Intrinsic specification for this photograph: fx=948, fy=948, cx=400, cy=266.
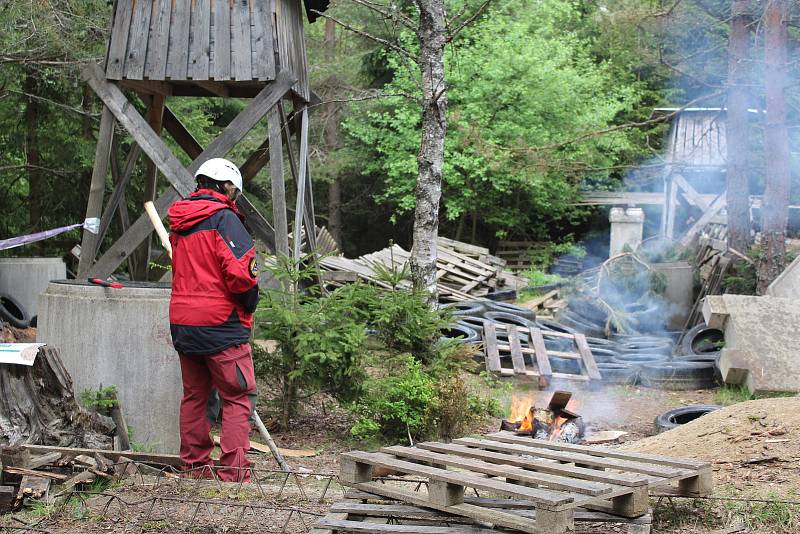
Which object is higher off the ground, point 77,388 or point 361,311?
point 361,311

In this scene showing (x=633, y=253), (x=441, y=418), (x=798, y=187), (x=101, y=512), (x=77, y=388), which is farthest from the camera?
(x=798, y=187)

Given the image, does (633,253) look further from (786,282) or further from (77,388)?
(77,388)

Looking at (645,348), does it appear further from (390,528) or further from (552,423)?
(390,528)

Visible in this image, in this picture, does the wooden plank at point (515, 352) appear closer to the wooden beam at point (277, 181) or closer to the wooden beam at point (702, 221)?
the wooden beam at point (277, 181)

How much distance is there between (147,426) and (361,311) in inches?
90.0

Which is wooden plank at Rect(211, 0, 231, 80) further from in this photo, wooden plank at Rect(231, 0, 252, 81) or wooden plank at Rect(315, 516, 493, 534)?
wooden plank at Rect(315, 516, 493, 534)

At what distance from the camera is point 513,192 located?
3084 centimetres

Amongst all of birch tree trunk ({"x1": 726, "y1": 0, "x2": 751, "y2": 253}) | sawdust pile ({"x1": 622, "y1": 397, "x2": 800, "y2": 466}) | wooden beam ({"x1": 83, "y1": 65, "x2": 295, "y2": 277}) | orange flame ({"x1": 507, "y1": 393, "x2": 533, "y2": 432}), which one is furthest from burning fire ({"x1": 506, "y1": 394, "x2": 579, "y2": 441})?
birch tree trunk ({"x1": 726, "y1": 0, "x2": 751, "y2": 253})

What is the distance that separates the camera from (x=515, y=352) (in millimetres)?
13820

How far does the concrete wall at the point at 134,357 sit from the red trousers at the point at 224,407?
3.19 feet

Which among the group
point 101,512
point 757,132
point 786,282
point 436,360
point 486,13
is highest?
point 486,13

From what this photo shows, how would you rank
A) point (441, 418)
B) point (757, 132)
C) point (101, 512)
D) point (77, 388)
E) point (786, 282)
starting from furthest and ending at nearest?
1. point (757, 132)
2. point (786, 282)
3. point (441, 418)
4. point (77, 388)
5. point (101, 512)

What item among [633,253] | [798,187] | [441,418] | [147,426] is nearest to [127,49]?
[147,426]

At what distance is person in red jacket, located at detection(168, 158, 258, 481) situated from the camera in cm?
634
